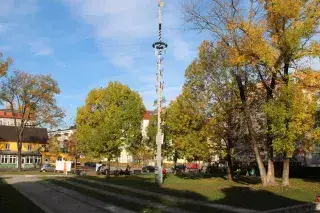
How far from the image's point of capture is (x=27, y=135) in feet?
282

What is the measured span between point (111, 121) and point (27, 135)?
47.8 m

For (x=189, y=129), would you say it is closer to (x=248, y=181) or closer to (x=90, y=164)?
(x=248, y=181)

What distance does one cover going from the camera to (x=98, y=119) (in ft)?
158

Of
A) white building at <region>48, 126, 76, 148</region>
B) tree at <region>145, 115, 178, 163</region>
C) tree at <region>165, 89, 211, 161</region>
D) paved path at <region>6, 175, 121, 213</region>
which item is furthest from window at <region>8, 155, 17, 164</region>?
paved path at <region>6, 175, 121, 213</region>

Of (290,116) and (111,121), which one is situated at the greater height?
(111,121)

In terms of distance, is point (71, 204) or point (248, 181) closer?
point (71, 204)

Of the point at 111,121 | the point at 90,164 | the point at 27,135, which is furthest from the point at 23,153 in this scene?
the point at 111,121

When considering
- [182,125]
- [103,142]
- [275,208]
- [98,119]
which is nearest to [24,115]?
[98,119]

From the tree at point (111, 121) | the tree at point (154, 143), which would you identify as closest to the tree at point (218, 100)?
the tree at point (111, 121)

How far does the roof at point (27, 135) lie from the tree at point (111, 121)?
36.0 meters

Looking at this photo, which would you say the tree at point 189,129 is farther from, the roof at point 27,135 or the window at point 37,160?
the roof at point 27,135

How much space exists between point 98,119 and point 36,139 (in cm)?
4205

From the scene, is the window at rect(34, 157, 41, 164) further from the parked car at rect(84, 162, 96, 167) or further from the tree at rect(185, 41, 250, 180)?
the tree at rect(185, 41, 250, 180)

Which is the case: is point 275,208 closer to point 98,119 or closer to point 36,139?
point 98,119
